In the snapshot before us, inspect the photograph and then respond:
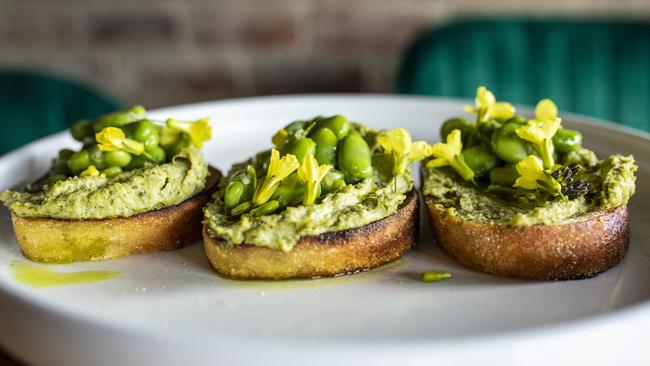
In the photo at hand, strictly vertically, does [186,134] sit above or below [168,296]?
above

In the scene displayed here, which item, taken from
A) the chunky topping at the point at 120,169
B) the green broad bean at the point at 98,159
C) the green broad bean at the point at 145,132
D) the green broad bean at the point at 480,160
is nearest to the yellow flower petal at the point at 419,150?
the green broad bean at the point at 480,160

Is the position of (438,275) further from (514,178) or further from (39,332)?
(39,332)

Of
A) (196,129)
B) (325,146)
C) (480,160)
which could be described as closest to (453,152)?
(480,160)

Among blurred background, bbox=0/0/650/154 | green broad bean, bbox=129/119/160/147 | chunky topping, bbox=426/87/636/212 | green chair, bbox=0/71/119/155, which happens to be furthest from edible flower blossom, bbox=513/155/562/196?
green chair, bbox=0/71/119/155

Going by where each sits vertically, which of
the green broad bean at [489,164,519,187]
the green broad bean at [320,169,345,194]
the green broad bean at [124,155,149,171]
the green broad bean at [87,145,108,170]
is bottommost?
the green broad bean at [489,164,519,187]

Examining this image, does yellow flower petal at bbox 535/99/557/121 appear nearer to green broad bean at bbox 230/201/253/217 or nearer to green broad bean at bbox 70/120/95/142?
green broad bean at bbox 230/201/253/217

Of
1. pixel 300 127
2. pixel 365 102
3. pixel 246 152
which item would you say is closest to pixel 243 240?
pixel 300 127

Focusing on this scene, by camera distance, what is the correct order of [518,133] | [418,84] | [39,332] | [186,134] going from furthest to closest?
[418,84], [186,134], [518,133], [39,332]
